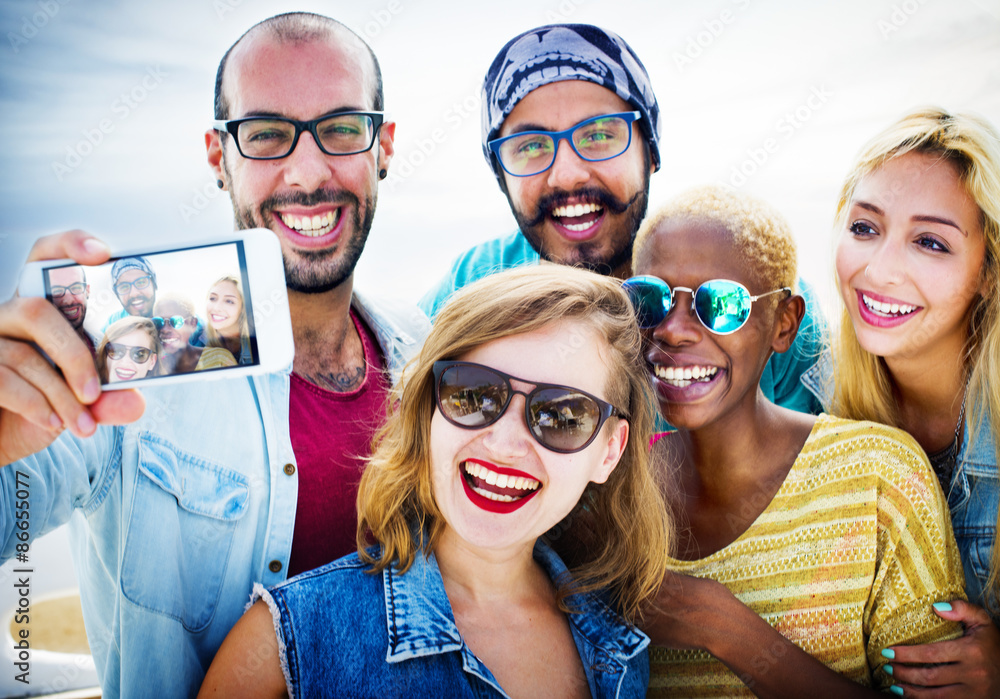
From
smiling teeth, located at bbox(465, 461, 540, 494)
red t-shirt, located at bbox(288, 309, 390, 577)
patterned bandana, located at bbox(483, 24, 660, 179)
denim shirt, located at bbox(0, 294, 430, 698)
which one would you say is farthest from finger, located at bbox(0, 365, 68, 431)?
patterned bandana, located at bbox(483, 24, 660, 179)

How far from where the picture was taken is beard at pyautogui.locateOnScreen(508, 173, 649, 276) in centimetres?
357

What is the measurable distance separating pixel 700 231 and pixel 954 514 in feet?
5.55

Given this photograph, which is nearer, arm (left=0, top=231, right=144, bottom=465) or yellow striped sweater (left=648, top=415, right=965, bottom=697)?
arm (left=0, top=231, right=144, bottom=465)

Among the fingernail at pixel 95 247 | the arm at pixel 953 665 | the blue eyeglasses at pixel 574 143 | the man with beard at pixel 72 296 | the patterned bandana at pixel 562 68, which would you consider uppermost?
the patterned bandana at pixel 562 68

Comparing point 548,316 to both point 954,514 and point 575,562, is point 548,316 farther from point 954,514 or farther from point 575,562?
point 954,514

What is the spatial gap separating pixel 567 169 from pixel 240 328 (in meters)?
2.11

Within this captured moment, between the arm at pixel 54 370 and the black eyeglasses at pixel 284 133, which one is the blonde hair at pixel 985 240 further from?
the arm at pixel 54 370

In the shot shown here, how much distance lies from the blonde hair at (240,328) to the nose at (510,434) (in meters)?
0.73

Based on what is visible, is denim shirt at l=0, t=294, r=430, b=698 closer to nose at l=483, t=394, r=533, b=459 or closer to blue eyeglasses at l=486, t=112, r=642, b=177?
nose at l=483, t=394, r=533, b=459

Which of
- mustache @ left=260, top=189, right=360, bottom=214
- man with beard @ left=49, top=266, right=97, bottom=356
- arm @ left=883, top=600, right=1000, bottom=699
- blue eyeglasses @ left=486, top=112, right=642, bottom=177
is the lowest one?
arm @ left=883, top=600, right=1000, bottom=699

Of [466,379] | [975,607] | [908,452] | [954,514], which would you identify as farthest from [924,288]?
[466,379]

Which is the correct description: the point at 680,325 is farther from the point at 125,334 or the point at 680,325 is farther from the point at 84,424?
the point at 84,424

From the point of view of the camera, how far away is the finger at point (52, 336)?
64.0 inches

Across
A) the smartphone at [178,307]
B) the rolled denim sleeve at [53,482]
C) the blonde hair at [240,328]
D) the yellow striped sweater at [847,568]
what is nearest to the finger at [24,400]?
the smartphone at [178,307]
